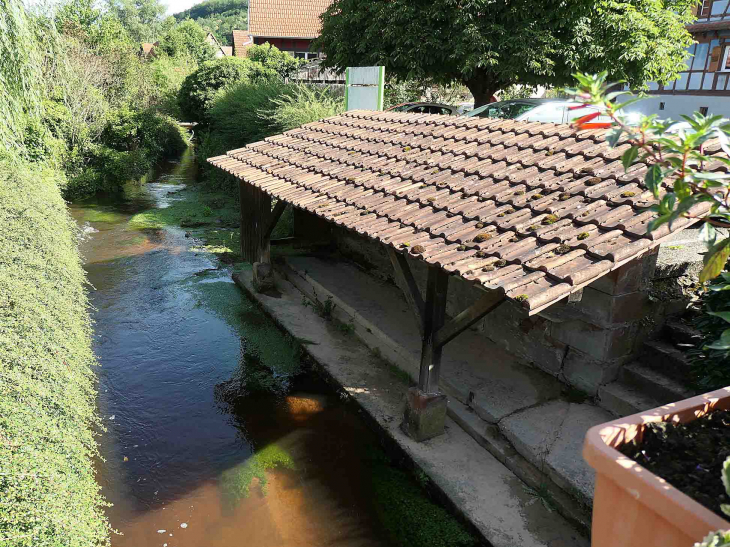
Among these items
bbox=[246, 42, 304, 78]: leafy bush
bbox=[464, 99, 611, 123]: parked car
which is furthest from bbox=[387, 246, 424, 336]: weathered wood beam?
bbox=[246, 42, 304, 78]: leafy bush

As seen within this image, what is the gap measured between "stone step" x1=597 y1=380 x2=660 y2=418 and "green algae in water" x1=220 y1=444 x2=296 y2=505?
3.18 metres

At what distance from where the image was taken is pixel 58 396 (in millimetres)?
4207

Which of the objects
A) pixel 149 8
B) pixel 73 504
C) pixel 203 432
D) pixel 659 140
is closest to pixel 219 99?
pixel 203 432

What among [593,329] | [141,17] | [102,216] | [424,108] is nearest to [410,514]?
[593,329]

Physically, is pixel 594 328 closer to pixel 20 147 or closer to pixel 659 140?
pixel 659 140

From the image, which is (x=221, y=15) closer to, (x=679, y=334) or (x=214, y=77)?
(x=214, y=77)

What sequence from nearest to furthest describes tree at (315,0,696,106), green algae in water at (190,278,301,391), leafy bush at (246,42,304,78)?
green algae in water at (190,278,301,391), tree at (315,0,696,106), leafy bush at (246,42,304,78)

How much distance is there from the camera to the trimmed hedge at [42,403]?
3.08m

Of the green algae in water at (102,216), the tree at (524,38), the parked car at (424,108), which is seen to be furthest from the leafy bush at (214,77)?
the tree at (524,38)

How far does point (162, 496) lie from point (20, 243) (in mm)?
3414

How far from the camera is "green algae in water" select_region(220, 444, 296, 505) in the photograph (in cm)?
504

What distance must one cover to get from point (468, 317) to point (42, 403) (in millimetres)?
3371

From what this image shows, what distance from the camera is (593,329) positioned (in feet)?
17.8

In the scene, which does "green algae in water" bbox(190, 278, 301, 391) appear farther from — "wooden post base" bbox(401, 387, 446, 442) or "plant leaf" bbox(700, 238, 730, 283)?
"plant leaf" bbox(700, 238, 730, 283)
